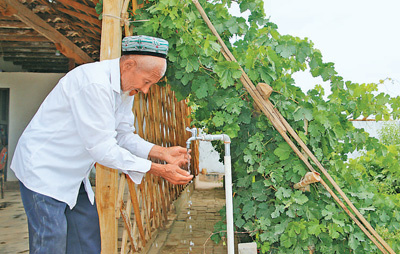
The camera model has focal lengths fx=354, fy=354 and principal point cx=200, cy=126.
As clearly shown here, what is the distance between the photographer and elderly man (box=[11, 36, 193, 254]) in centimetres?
169

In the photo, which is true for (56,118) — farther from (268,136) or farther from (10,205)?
(10,205)

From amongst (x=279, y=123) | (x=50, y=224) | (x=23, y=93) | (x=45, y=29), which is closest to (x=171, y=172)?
(x=50, y=224)

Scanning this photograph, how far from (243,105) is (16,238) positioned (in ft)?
11.0

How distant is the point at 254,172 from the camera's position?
2.78 metres

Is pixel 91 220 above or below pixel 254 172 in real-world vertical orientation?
below

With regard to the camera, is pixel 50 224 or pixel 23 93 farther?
pixel 23 93

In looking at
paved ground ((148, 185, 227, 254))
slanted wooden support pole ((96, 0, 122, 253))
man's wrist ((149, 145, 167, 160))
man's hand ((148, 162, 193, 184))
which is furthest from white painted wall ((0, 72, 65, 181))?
man's hand ((148, 162, 193, 184))

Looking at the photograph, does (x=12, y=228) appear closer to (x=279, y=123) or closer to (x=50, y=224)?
(x=50, y=224)

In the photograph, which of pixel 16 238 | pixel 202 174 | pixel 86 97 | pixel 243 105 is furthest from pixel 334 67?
pixel 202 174

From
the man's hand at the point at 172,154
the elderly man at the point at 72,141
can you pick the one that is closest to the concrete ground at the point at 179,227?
the man's hand at the point at 172,154

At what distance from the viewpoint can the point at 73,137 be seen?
5.84 feet

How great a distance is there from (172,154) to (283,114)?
0.95 m

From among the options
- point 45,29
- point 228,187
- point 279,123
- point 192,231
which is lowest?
point 192,231

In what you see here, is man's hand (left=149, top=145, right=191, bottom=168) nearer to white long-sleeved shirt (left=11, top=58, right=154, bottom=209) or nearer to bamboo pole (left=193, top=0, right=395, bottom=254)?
white long-sleeved shirt (left=11, top=58, right=154, bottom=209)
